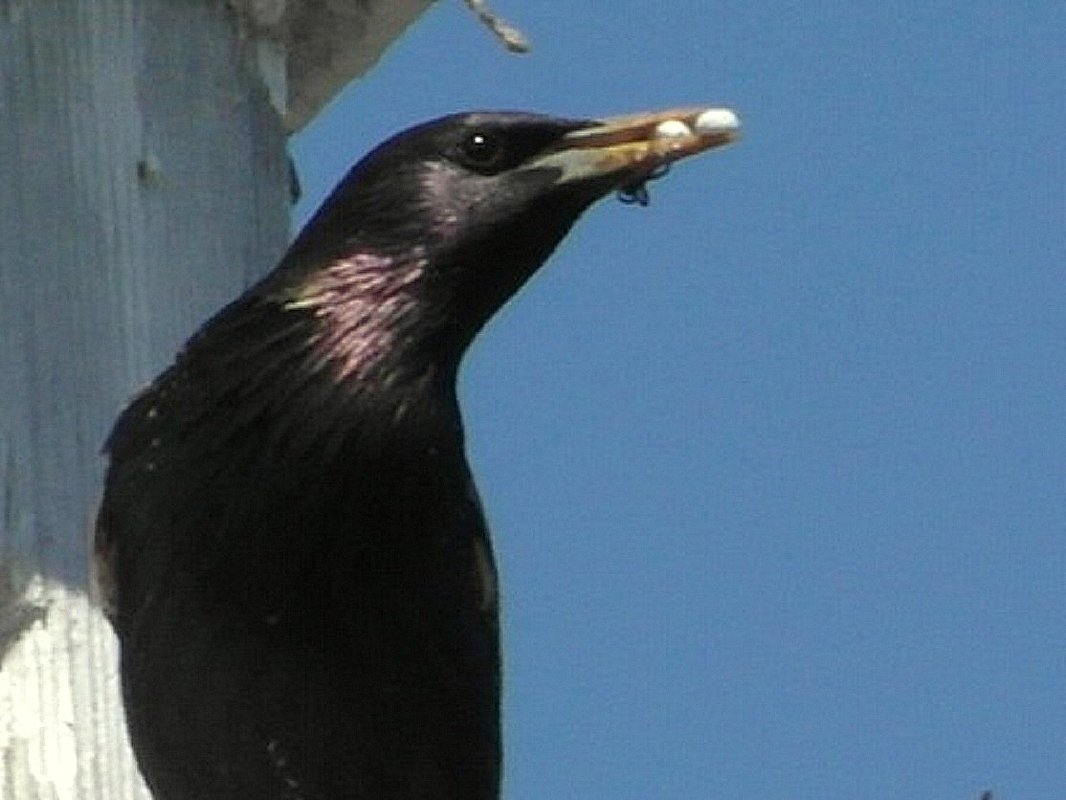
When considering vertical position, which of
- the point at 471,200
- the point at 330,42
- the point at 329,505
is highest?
the point at 330,42

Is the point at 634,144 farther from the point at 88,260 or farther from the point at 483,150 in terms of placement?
the point at 88,260

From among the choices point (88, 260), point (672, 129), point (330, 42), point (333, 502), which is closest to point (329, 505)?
point (333, 502)

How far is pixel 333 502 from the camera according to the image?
521 centimetres

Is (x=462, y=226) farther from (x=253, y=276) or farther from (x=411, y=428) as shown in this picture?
(x=253, y=276)

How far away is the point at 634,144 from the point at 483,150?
0.13 m

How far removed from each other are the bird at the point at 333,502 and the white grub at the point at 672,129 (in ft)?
0.31

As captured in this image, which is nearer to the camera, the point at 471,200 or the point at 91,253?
the point at 471,200

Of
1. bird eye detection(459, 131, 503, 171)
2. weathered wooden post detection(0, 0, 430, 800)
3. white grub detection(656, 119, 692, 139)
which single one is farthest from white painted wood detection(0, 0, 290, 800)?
white grub detection(656, 119, 692, 139)

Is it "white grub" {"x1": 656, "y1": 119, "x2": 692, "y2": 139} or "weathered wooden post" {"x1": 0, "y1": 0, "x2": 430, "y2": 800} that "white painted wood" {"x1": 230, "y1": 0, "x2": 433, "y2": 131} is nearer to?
"weathered wooden post" {"x1": 0, "y1": 0, "x2": 430, "y2": 800}

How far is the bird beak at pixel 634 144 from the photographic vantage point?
5039mm

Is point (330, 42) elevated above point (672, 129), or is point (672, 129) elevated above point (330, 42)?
point (330, 42)

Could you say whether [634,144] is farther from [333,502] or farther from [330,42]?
[330,42]

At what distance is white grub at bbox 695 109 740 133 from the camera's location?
5.00 meters

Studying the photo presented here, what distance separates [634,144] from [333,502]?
0.29 meters
